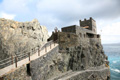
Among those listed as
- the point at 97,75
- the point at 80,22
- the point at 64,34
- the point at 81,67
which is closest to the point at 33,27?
the point at 80,22

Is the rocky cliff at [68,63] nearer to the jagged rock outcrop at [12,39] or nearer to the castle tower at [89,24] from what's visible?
the jagged rock outcrop at [12,39]

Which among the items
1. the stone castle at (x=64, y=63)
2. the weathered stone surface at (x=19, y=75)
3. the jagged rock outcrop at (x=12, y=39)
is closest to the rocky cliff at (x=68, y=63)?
the stone castle at (x=64, y=63)

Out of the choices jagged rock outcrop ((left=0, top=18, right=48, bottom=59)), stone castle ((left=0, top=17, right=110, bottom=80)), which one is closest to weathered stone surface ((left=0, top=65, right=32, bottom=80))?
stone castle ((left=0, top=17, right=110, bottom=80))

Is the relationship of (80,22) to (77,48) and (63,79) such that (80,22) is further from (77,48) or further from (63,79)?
(63,79)

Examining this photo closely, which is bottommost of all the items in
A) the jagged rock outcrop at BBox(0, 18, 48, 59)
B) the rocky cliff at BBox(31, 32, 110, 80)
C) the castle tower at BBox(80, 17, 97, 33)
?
the rocky cliff at BBox(31, 32, 110, 80)

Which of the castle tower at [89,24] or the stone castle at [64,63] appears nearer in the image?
the stone castle at [64,63]

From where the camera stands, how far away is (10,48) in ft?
73.7

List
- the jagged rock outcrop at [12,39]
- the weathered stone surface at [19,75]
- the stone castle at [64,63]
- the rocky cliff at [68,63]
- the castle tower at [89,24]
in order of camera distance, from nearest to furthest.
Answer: the weathered stone surface at [19,75], the stone castle at [64,63], the rocky cliff at [68,63], the jagged rock outcrop at [12,39], the castle tower at [89,24]

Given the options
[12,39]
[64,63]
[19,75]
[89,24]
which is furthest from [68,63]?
[89,24]

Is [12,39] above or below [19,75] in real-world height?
above

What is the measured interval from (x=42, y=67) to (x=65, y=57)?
6119mm

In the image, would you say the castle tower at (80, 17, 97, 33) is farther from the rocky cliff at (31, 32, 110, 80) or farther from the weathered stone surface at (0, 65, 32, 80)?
the weathered stone surface at (0, 65, 32, 80)

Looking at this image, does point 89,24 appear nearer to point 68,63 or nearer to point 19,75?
point 68,63

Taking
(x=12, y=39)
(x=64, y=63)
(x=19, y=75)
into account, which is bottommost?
(x=64, y=63)
